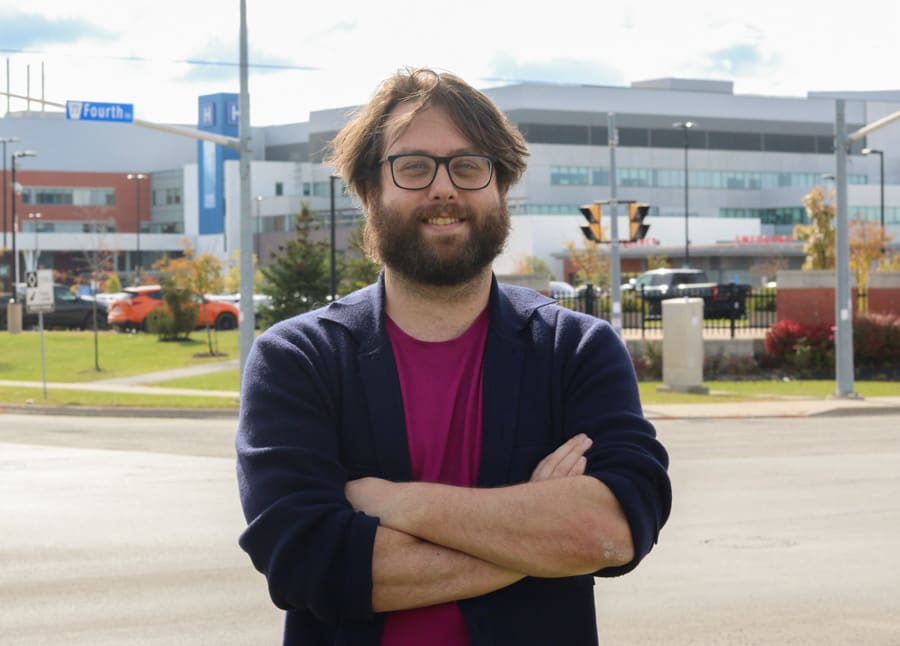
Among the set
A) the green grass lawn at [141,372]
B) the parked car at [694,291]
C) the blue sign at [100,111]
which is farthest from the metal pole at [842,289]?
the blue sign at [100,111]

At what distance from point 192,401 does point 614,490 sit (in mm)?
26995

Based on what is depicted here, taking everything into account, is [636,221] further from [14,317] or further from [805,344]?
[14,317]

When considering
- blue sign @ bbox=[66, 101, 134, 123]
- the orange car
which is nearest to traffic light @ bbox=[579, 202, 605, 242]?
blue sign @ bbox=[66, 101, 134, 123]

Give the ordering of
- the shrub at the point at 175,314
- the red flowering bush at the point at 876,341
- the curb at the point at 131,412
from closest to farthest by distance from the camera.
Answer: the curb at the point at 131,412, the red flowering bush at the point at 876,341, the shrub at the point at 175,314

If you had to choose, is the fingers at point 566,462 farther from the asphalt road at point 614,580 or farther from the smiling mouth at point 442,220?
the asphalt road at point 614,580

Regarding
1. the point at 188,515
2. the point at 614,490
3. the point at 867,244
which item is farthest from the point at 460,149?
the point at 867,244

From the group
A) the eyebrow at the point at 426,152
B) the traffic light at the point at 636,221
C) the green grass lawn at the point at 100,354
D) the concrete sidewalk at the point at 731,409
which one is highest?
the traffic light at the point at 636,221

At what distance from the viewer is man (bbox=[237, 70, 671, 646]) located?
3121 millimetres

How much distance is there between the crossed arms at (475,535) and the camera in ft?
10.2

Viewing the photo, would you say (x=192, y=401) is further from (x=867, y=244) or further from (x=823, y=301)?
(x=867, y=244)

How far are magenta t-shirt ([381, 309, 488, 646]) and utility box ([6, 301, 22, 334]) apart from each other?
173ft

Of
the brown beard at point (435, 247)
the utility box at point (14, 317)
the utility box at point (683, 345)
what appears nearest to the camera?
the brown beard at point (435, 247)

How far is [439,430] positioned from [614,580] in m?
7.27

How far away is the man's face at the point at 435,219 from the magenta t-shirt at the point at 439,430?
189 mm
